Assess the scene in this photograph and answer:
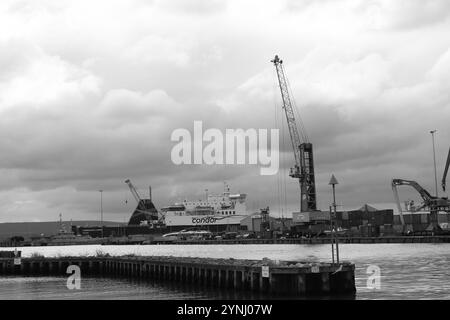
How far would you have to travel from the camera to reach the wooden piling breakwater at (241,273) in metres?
36.3

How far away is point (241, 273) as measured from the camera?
4144cm

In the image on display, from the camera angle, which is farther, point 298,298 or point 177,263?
point 177,263

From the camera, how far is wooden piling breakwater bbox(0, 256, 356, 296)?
3628 cm

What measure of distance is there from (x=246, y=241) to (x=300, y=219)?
1521 cm

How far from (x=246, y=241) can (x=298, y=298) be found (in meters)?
136

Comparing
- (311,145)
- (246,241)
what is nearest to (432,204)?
(311,145)

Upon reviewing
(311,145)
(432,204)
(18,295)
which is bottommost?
(18,295)

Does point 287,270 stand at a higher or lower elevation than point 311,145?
lower
